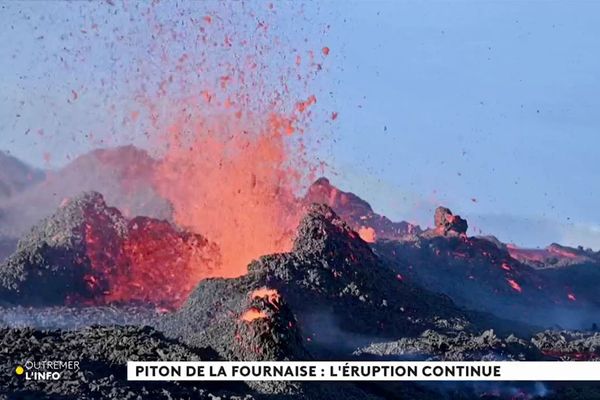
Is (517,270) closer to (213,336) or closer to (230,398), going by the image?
(213,336)

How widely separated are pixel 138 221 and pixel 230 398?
900 inches

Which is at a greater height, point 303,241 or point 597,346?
point 303,241

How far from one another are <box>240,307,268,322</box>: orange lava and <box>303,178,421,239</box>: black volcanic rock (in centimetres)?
3423

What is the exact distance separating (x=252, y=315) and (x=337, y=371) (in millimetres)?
3133

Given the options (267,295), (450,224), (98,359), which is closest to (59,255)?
(267,295)

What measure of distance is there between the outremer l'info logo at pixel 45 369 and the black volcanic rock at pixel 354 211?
131 feet

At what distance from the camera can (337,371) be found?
2031 centimetres

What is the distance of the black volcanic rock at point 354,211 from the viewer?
194 feet

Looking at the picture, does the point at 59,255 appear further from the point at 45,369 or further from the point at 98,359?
the point at 45,369

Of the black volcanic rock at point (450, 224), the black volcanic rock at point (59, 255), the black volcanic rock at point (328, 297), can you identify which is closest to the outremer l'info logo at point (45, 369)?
the black volcanic rock at point (328, 297)

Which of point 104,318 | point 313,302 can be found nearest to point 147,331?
point 313,302

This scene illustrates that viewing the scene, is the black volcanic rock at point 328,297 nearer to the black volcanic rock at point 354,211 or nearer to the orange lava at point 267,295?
the orange lava at point 267,295

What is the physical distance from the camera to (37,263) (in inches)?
1411

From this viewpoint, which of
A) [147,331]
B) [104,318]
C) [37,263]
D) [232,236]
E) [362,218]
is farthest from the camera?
[362,218]
